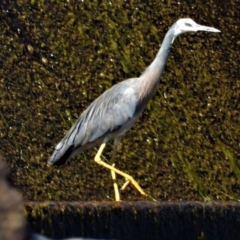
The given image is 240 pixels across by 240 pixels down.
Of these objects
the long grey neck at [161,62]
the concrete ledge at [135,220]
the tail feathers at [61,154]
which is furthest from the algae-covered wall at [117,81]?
the concrete ledge at [135,220]

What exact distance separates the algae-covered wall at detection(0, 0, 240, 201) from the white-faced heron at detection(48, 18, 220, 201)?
1.14 ft

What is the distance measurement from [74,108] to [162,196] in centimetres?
83

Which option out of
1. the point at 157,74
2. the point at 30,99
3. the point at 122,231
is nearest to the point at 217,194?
the point at 157,74

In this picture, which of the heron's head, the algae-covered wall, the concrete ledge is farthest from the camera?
the algae-covered wall

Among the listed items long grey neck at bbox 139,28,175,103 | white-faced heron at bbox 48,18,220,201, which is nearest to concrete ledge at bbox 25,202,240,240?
white-faced heron at bbox 48,18,220,201

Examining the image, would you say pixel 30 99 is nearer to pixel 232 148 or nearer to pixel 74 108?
pixel 74 108

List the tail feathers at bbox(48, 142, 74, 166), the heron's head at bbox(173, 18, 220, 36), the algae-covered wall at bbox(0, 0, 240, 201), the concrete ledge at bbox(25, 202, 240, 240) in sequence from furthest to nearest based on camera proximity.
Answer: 1. the algae-covered wall at bbox(0, 0, 240, 201)
2. the heron's head at bbox(173, 18, 220, 36)
3. the tail feathers at bbox(48, 142, 74, 166)
4. the concrete ledge at bbox(25, 202, 240, 240)

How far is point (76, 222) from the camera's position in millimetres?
3639

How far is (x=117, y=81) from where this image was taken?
620 centimetres

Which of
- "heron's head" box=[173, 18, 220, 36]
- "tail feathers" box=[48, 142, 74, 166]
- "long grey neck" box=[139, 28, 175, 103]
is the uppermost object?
"heron's head" box=[173, 18, 220, 36]

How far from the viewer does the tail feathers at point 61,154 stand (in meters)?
5.27

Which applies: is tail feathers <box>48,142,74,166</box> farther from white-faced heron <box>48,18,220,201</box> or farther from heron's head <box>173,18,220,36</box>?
heron's head <box>173,18,220,36</box>

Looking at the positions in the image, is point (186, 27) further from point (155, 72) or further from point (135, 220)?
point (135, 220)

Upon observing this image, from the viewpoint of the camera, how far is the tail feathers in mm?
5270
